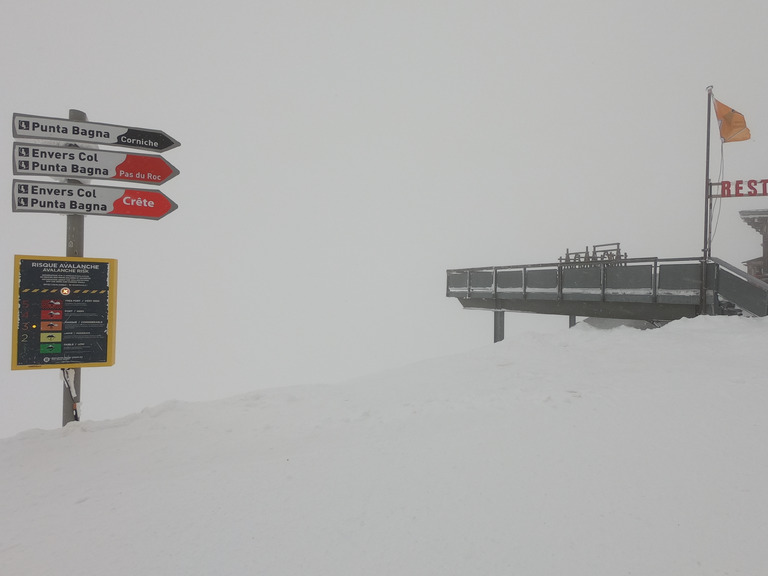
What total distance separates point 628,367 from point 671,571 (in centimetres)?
495

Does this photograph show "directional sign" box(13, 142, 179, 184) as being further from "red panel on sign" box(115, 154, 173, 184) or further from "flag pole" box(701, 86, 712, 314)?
"flag pole" box(701, 86, 712, 314)

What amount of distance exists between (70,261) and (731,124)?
18.6 meters

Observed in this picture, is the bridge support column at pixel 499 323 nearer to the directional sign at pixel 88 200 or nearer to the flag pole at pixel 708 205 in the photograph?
the flag pole at pixel 708 205

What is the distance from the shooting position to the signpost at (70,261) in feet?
18.0

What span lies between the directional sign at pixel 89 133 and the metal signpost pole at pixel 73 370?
0.21 meters

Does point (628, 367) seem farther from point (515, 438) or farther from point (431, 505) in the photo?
point (431, 505)

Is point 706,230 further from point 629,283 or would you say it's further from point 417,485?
point 417,485

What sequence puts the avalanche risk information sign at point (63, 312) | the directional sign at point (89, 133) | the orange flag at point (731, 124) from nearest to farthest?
the avalanche risk information sign at point (63, 312), the directional sign at point (89, 133), the orange flag at point (731, 124)

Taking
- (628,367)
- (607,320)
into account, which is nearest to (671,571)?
(628,367)

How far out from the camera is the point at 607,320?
15.6 meters

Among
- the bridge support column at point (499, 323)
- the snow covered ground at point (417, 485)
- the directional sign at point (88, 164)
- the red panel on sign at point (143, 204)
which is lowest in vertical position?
the bridge support column at point (499, 323)

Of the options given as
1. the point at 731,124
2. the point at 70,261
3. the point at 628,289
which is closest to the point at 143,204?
the point at 70,261

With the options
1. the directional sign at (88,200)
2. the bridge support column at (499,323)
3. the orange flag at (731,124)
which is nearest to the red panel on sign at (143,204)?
the directional sign at (88,200)

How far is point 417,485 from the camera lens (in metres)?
3.74
